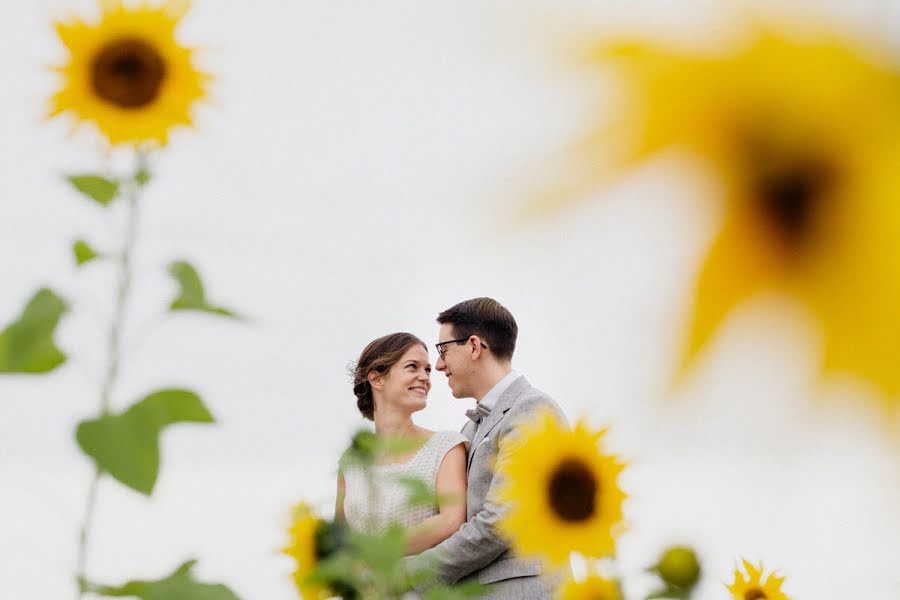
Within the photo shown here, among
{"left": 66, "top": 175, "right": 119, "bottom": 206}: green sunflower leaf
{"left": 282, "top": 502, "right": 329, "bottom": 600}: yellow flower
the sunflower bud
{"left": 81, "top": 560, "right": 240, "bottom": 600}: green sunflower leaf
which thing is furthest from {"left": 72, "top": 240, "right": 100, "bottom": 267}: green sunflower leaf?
{"left": 282, "top": 502, "right": 329, "bottom": 600}: yellow flower

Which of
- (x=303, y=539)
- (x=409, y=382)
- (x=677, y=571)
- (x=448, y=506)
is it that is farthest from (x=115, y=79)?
(x=409, y=382)

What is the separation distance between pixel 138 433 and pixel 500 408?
6.38ft

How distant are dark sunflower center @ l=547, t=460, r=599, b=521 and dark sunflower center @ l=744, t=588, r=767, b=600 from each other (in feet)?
1.53

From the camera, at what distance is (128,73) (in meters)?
1.02

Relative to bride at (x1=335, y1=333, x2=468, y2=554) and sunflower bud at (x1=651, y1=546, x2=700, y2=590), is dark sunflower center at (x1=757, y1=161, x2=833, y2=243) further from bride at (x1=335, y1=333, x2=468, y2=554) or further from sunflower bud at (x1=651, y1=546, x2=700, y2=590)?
bride at (x1=335, y1=333, x2=468, y2=554)

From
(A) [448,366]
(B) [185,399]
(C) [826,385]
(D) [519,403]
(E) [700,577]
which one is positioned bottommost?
(C) [826,385]

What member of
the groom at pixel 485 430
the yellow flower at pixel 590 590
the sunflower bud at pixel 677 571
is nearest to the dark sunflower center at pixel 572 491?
the yellow flower at pixel 590 590

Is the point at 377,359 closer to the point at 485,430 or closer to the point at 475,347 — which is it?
the point at 475,347

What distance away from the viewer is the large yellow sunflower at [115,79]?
3.09 feet

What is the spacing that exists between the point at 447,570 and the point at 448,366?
63cm

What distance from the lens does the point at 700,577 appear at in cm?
121

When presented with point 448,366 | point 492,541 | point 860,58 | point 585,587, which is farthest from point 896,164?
point 448,366

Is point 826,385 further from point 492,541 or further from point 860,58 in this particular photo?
point 492,541

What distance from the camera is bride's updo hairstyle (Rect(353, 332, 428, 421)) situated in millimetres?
3227
